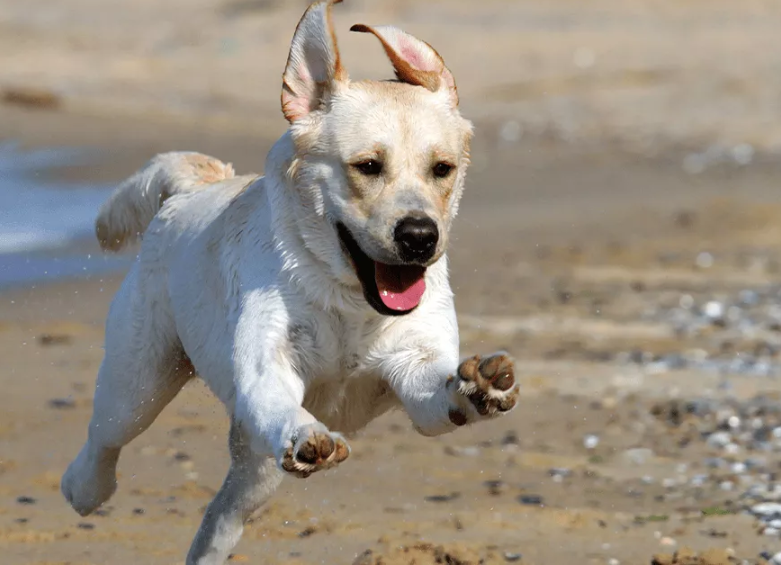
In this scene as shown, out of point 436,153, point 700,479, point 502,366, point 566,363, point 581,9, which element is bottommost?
point 581,9

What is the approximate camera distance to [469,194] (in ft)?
49.9

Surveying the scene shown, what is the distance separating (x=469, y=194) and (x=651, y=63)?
1095 cm

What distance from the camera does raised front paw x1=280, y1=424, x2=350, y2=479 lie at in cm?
397

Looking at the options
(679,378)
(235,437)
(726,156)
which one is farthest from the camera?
(726,156)

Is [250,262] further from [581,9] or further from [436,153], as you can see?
[581,9]

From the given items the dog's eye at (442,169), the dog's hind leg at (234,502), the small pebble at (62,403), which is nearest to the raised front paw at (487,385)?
the dog's eye at (442,169)

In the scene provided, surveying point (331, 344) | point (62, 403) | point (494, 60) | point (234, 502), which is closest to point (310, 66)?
point (331, 344)

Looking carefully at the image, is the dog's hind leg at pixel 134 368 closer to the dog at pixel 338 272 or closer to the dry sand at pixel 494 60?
the dog at pixel 338 272

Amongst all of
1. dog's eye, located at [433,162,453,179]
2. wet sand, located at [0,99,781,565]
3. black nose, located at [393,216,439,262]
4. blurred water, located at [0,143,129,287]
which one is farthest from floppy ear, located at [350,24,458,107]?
blurred water, located at [0,143,129,287]

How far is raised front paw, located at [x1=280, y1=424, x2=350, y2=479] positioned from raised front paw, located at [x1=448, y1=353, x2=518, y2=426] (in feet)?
1.37

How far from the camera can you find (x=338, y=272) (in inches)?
184

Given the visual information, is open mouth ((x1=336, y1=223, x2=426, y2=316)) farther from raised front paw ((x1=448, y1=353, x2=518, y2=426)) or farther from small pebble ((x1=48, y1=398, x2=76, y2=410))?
small pebble ((x1=48, y1=398, x2=76, y2=410))

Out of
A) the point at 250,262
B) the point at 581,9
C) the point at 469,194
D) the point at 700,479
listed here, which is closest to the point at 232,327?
the point at 250,262

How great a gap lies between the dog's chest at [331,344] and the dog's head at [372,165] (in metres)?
0.16
